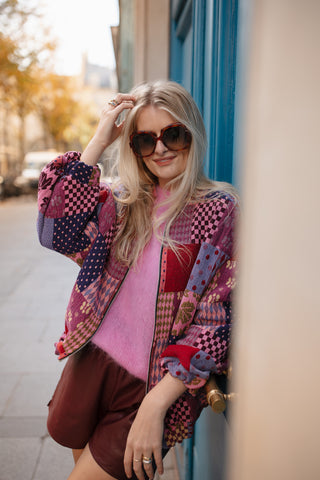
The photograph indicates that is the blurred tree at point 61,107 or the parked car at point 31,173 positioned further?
the blurred tree at point 61,107

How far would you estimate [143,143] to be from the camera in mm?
1449

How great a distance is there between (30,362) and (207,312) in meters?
2.81

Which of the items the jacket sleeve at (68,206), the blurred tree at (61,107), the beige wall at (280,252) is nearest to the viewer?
the beige wall at (280,252)

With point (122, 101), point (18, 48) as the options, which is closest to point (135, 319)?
point (122, 101)

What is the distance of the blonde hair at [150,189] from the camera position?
1387mm

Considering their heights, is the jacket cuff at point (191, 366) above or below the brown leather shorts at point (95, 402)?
Result: above

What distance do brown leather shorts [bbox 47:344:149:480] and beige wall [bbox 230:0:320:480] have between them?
43.6 inches

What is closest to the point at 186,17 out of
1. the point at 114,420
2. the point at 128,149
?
the point at 128,149

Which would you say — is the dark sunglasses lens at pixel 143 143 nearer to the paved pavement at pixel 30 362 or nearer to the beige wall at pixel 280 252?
the beige wall at pixel 280 252

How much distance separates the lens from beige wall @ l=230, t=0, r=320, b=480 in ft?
0.87

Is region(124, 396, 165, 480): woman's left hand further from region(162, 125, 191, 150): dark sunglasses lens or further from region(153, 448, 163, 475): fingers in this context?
region(162, 125, 191, 150): dark sunglasses lens

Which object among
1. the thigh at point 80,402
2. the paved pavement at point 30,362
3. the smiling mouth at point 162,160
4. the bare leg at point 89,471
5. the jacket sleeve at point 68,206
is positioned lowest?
the paved pavement at point 30,362

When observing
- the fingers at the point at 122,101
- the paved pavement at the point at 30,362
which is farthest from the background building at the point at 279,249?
the paved pavement at the point at 30,362

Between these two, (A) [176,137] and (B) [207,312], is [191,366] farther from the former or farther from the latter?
(A) [176,137]
